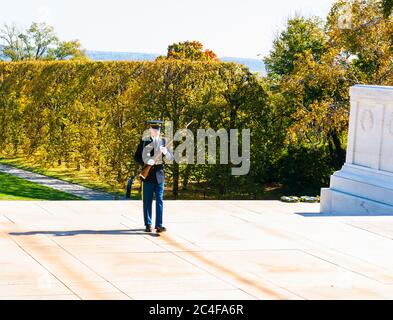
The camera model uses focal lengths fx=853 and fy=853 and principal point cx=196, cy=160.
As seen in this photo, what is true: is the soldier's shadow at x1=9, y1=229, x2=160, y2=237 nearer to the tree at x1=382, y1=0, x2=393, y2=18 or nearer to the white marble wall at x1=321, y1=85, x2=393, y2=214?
the white marble wall at x1=321, y1=85, x2=393, y2=214

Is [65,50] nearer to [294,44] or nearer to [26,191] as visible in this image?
[294,44]

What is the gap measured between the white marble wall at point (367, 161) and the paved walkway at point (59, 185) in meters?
14.1

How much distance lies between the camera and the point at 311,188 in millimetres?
29281

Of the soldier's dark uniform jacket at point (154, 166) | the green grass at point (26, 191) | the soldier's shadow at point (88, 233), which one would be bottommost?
the green grass at point (26, 191)

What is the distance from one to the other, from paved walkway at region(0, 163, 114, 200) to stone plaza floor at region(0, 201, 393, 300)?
48.5 feet

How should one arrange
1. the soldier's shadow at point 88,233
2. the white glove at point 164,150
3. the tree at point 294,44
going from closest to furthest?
the soldier's shadow at point 88,233 → the white glove at point 164,150 → the tree at point 294,44

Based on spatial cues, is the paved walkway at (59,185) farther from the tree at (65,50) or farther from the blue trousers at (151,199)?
the tree at (65,50)

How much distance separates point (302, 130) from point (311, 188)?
2743 millimetres

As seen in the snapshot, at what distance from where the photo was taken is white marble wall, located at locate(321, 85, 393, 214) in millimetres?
13031

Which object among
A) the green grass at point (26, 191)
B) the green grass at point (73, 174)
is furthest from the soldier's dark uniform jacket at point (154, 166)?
the green grass at point (73, 174)

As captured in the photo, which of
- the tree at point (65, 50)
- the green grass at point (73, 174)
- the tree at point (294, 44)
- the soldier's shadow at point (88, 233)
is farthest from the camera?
the tree at point (65, 50)

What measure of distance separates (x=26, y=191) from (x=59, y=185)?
253cm

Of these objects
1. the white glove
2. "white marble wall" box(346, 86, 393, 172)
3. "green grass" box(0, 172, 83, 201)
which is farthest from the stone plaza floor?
"green grass" box(0, 172, 83, 201)

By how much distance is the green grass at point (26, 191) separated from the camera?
25859mm
